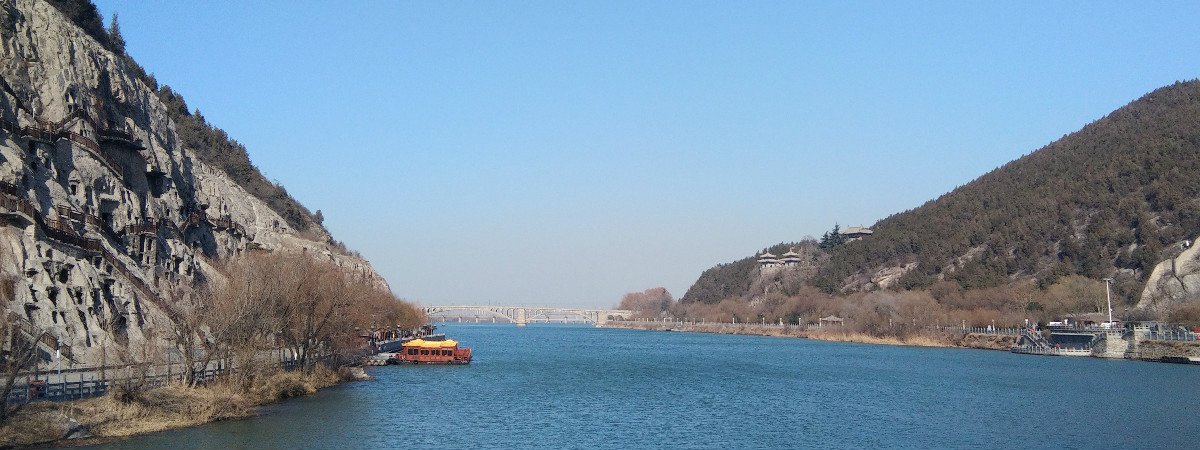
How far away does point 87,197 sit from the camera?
53.9 meters

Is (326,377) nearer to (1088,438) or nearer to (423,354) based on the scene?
(423,354)

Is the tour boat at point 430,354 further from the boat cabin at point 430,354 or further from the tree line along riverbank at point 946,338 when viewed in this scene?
the tree line along riverbank at point 946,338

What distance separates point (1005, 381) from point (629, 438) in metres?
37.7

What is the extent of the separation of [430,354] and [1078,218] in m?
111

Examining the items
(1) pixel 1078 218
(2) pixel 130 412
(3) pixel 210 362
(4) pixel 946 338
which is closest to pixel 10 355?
(2) pixel 130 412

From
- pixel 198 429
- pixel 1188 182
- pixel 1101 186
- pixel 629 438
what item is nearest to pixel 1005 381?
pixel 629 438

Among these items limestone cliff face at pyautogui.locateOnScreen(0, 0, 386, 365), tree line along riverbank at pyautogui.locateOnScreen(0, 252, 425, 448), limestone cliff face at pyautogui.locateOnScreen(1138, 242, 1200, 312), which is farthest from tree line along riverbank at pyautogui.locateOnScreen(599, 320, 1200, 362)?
limestone cliff face at pyautogui.locateOnScreen(0, 0, 386, 365)

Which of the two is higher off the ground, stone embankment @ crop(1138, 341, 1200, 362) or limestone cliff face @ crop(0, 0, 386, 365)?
limestone cliff face @ crop(0, 0, 386, 365)

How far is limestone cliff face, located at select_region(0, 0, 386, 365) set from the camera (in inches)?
1644

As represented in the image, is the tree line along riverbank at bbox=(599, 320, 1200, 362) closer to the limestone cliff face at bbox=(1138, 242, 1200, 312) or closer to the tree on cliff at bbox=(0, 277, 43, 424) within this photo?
the limestone cliff face at bbox=(1138, 242, 1200, 312)

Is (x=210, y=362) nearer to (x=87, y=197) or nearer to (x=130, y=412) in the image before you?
(x=130, y=412)

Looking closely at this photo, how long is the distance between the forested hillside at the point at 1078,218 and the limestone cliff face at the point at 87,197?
104m

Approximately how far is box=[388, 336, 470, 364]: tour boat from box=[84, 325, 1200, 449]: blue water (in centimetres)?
325

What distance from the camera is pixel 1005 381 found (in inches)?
2591
